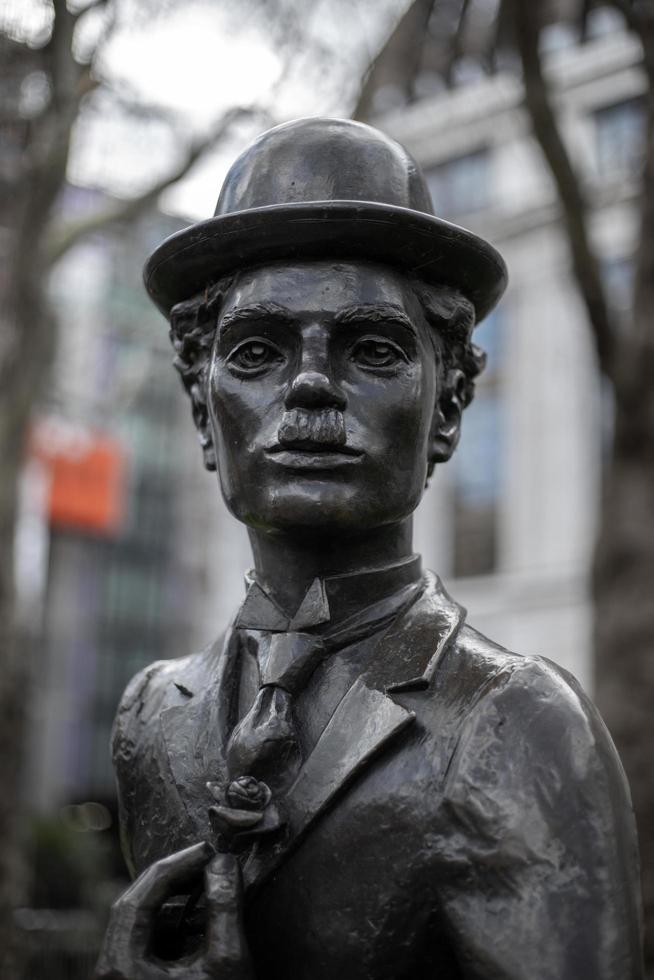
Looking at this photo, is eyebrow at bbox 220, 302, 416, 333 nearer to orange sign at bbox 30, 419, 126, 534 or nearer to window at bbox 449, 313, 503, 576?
window at bbox 449, 313, 503, 576

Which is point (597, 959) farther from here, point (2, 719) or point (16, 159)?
point (16, 159)

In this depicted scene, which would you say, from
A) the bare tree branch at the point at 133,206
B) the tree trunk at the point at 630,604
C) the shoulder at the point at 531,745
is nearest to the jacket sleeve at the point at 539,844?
the shoulder at the point at 531,745

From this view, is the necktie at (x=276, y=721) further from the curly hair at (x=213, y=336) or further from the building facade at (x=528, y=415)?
the building facade at (x=528, y=415)

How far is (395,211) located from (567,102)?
2452 cm

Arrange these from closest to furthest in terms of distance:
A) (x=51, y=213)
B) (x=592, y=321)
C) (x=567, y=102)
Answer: (x=592, y=321)
(x=51, y=213)
(x=567, y=102)

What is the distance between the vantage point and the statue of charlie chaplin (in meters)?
2.09

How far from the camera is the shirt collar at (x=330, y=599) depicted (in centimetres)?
237

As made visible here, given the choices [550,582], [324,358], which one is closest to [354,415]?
[324,358]

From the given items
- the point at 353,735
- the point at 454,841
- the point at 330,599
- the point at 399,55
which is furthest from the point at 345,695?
the point at 399,55

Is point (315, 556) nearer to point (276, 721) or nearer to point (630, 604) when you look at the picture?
point (276, 721)

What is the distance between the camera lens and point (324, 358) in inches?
91.3

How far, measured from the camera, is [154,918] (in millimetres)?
2119

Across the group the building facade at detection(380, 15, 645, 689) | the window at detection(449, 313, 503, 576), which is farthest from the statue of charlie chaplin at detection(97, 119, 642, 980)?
the window at detection(449, 313, 503, 576)

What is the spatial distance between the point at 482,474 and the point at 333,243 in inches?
1012
